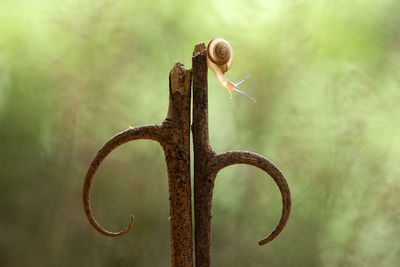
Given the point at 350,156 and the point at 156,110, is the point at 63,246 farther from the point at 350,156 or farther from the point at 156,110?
the point at 350,156

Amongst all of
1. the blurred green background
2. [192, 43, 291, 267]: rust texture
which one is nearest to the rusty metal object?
[192, 43, 291, 267]: rust texture

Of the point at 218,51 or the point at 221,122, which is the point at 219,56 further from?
the point at 221,122

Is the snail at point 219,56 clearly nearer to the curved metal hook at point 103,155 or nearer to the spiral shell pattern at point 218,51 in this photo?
→ the spiral shell pattern at point 218,51

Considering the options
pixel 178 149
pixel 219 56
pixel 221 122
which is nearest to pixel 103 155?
pixel 178 149

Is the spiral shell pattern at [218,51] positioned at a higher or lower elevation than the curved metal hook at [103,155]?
higher

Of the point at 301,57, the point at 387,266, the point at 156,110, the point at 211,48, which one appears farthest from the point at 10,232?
the point at 387,266

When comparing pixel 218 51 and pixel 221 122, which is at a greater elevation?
pixel 221 122

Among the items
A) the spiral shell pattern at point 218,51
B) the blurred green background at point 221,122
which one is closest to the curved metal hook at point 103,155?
the spiral shell pattern at point 218,51
